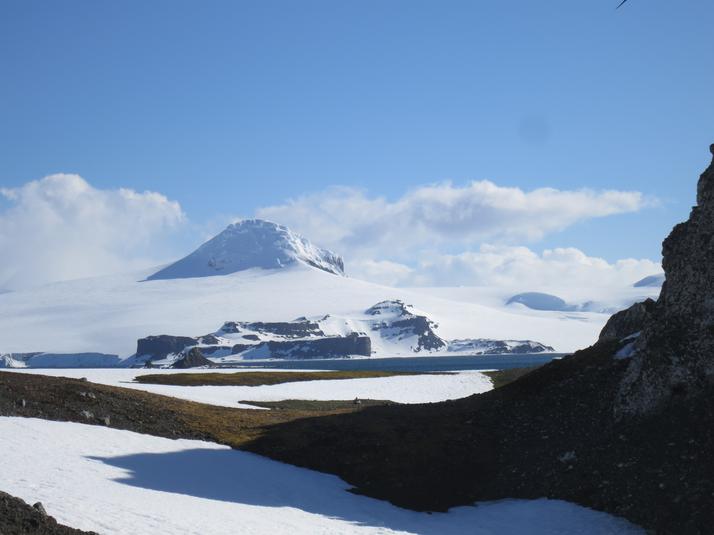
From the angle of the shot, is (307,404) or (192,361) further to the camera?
(192,361)

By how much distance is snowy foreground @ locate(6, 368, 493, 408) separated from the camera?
63097mm

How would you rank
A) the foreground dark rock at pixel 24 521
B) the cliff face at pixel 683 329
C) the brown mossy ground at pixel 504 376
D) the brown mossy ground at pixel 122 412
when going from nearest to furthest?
the foreground dark rock at pixel 24 521, the cliff face at pixel 683 329, the brown mossy ground at pixel 122 412, the brown mossy ground at pixel 504 376

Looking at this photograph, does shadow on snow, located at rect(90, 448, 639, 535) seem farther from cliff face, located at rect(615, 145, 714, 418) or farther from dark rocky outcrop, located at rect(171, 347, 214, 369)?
dark rocky outcrop, located at rect(171, 347, 214, 369)

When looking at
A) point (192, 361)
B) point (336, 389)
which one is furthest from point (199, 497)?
point (192, 361)

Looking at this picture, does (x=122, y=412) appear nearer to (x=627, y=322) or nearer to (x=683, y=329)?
(x=683, y=329)

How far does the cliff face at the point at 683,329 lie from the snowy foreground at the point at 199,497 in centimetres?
659

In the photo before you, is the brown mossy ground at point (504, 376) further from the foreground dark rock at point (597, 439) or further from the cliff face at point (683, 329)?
the cliff face at point (683, 329)

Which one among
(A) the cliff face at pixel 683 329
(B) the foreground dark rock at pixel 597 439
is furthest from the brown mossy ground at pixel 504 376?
(A) the cliff face at pixel 683 329

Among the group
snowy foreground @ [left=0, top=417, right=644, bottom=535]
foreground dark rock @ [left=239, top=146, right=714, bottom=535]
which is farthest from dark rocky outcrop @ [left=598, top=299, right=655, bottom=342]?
snowy foreground @ [left=0, top=417, right=644, bottom=535]

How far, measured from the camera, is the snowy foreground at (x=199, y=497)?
2186 cm

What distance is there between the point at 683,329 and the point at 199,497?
20243 mm

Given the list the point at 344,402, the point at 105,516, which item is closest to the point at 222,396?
the point at 344,402

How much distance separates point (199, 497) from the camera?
25781 millimetres

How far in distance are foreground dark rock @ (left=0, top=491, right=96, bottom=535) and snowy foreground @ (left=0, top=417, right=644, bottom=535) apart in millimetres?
1722
